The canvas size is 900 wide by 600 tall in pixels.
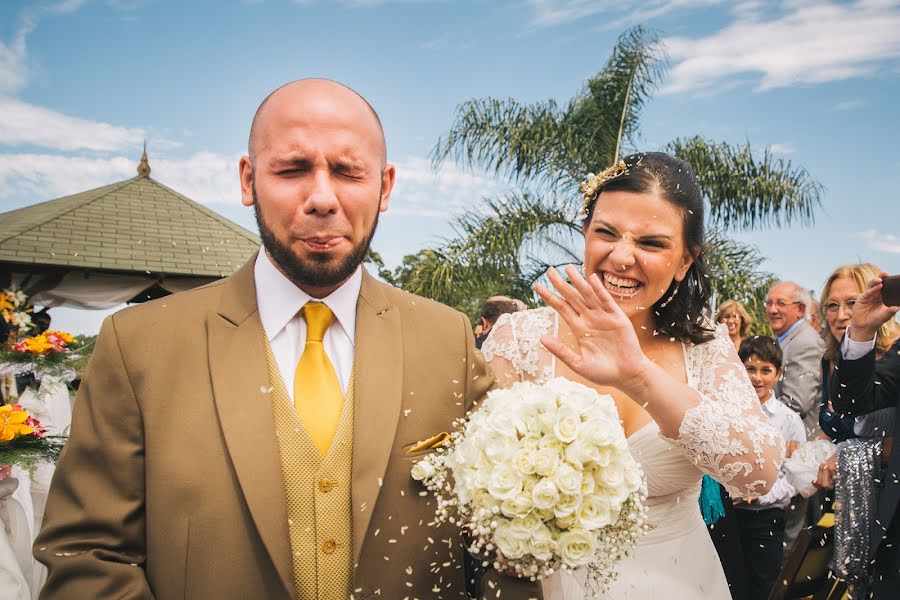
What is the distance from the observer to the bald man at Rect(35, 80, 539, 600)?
6.22ft

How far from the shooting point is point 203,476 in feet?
6.27

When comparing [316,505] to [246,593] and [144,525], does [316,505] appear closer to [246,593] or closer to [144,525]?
[246,593]

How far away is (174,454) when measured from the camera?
1913mm

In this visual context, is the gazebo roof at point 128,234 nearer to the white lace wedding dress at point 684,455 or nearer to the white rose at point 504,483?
the white lace wedding dress at point 684,455

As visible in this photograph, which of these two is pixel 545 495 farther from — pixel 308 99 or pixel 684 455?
pixel 308 99

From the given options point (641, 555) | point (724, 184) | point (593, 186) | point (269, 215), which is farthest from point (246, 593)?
point (724, 184)

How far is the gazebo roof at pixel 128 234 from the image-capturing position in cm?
1538

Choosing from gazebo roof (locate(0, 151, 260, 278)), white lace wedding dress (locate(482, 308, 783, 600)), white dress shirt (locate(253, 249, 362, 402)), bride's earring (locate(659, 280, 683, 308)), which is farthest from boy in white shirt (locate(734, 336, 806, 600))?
gazebo roof (locate(0, 151, 260, 278))

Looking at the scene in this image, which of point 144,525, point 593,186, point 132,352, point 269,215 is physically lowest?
point 144,525

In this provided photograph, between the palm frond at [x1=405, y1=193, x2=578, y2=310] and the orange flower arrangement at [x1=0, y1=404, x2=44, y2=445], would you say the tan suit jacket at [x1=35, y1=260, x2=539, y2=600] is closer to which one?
the orange flower arrangement at [x1=0, y1=404, x2=44, y2=445]

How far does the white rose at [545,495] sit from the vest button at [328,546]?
1.95 feet

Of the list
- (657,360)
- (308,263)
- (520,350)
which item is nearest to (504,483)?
(308,263)

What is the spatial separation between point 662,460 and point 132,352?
2.07 meters

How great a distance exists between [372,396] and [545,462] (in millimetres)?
576
